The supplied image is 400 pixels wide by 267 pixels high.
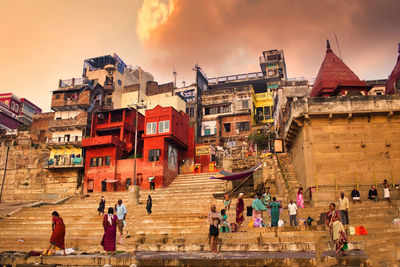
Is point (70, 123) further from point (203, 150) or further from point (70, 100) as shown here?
point (203, 150)

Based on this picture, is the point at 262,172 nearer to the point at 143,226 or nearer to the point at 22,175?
the point at 143,226

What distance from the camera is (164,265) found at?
8758 millimetres

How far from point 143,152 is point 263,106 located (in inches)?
898

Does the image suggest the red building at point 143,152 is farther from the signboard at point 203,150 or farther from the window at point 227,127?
the window at point 227,127

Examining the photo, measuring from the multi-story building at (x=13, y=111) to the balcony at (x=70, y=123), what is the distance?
11.3 metres

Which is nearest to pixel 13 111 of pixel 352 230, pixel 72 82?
pixel 72 82

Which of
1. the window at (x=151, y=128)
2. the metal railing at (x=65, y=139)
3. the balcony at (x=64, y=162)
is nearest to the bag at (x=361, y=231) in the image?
the window at (x=151, y=128)

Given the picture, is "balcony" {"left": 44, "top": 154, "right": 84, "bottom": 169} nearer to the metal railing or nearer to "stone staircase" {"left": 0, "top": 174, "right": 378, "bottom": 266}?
the metal railing

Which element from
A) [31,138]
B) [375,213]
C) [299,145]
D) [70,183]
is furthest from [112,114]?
[375,213]

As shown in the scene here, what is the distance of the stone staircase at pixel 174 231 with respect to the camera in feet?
34.3

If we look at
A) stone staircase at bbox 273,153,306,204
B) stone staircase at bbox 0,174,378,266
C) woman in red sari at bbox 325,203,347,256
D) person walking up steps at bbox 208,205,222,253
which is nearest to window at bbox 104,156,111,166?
stone staircase at bbox 0,174,378,266

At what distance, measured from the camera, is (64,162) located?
40.4 m

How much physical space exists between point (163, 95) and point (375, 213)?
40.7 metres

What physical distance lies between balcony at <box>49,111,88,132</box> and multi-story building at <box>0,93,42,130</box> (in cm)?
1125
